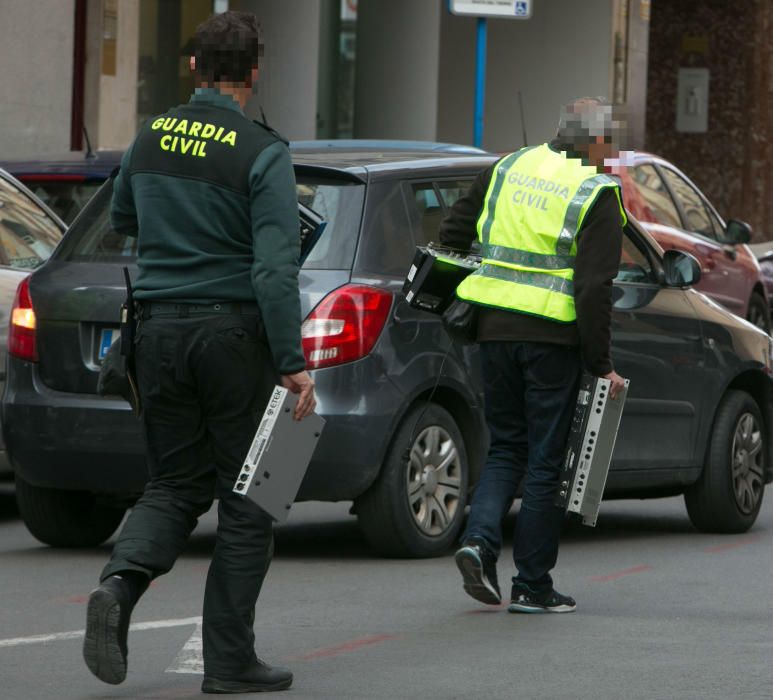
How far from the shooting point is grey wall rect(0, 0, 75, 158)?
57.7 feet

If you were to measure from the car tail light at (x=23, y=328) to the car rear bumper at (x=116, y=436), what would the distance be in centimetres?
5

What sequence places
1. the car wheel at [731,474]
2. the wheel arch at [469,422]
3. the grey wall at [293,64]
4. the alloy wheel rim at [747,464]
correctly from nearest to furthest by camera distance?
the wheel arch at [469,422] → the car wheel at [731,474] → the alloy wheel rim at [747,464] → the grey wall at [293,64]

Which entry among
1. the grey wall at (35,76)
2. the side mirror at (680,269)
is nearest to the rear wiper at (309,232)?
the side mirror at (680,269)

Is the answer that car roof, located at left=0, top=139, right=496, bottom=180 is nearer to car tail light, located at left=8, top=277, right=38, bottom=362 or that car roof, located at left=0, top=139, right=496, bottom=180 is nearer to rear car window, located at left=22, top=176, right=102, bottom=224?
car tail light, located at left=8, top=277, right=38, bottom=362

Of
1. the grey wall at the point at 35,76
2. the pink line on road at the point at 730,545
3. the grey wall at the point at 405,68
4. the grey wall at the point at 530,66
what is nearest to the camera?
the pink line on road at the point at 730,545

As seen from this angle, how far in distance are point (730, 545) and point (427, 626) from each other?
8.70ft

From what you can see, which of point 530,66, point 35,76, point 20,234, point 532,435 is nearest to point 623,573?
point 532,435

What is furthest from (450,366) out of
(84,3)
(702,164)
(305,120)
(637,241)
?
(702,164)

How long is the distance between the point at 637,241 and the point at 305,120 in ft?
42.9

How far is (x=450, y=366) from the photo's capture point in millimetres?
8281

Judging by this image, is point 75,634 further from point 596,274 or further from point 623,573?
point 623,573

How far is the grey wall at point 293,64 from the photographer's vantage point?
21766 millimetres

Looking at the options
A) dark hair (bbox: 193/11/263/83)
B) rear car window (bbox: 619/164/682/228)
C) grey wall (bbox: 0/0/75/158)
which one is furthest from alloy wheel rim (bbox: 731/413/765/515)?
grey wall (bbox: 0/0/75/158)

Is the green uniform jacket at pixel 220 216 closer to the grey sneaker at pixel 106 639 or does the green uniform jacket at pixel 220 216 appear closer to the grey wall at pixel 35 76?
the grey sneaker at pixel 106 639
